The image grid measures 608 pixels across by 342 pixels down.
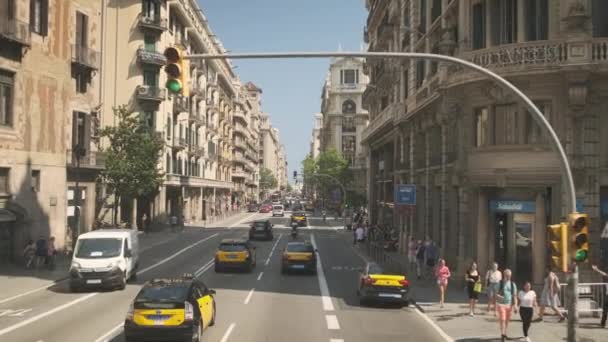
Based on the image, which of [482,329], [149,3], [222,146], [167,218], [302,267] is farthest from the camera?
[222,146]

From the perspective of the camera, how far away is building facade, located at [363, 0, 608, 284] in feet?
74.1

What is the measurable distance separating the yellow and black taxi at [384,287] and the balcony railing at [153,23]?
44064mm

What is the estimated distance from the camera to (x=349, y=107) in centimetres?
13738

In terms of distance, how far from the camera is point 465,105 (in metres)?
26.9

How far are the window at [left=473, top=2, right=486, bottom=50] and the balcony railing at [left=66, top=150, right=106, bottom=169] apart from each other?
23.4 meters

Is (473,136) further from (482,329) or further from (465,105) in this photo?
(482,329)

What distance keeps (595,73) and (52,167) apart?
27333mm

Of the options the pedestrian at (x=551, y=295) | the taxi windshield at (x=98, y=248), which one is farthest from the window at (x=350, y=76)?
the pedestrian at (x=551, y=295)

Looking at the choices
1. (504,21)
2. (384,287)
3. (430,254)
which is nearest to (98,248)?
(384,287)

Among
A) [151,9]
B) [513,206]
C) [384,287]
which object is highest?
[151,9]

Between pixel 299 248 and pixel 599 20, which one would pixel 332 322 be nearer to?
pixel 299 248

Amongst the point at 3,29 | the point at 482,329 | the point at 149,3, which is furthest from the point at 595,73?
the point at 149,3

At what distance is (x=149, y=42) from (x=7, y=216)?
32.8 meters

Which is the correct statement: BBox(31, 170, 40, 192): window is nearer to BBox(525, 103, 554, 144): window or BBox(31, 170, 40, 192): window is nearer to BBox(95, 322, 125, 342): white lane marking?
BBox(95, 322, 125, 342): white lane marking
